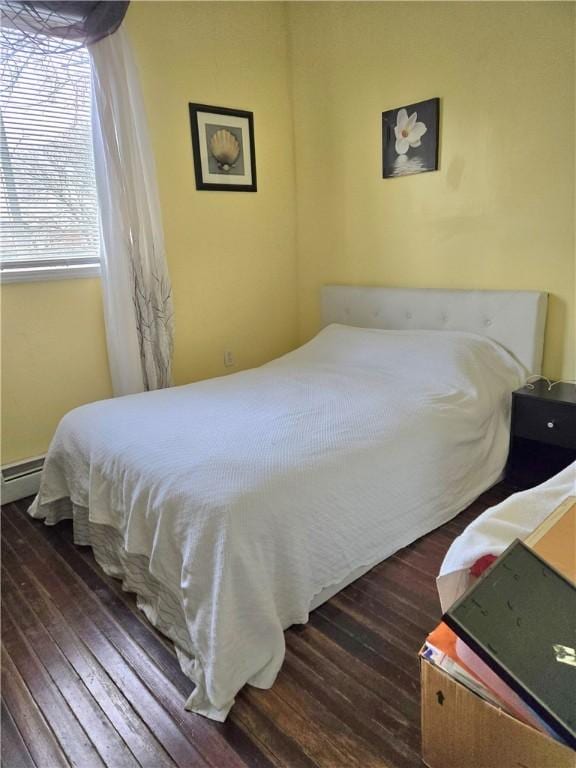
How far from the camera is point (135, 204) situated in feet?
9.50

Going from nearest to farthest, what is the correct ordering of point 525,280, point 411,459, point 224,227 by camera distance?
point 411,459 < point 525,280 < point 224,227

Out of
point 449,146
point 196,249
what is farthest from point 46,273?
point 449,146

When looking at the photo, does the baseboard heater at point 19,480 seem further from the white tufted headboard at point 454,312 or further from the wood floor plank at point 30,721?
the white tufted headboard at point 454,312

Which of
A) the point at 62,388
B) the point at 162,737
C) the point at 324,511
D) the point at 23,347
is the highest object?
the point at 23,347

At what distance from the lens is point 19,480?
276 cm

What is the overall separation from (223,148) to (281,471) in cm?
248

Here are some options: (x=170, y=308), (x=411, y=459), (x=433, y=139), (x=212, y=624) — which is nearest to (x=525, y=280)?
(x=433, y=139)

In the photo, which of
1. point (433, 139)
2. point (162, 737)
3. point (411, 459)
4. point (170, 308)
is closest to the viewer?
point (162, 737)

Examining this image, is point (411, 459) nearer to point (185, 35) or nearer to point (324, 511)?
point (324, 511)

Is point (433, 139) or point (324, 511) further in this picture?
point (433, 139)

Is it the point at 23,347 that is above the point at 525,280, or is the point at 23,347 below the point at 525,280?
below

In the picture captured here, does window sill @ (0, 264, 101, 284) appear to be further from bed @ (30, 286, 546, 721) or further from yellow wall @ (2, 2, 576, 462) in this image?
bed @ (30, 286, 546, 721)

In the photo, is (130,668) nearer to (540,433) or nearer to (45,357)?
(45,357)

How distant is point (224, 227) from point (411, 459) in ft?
6.99
